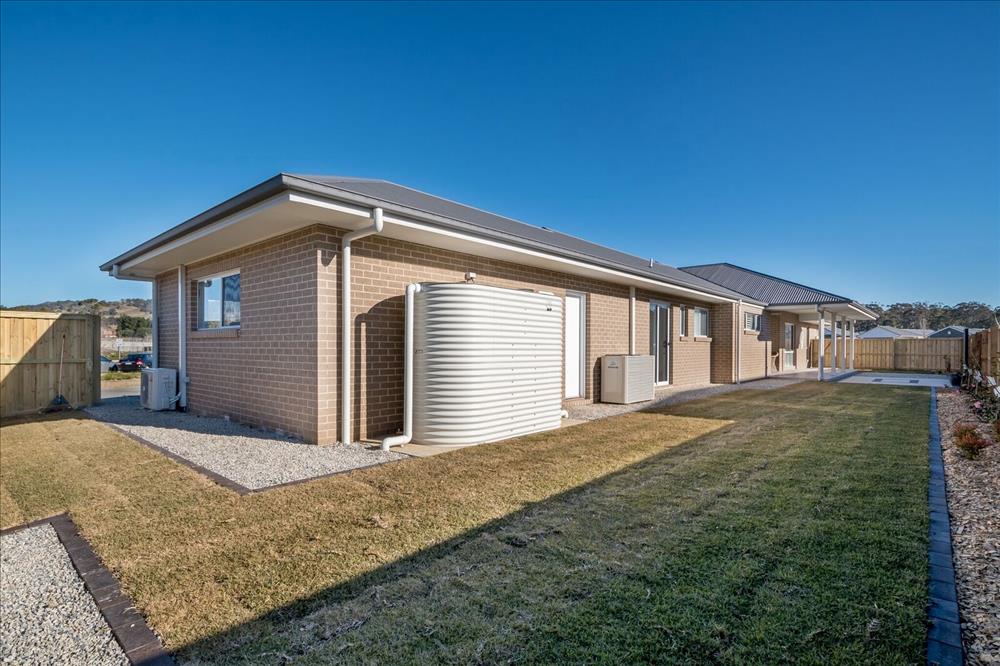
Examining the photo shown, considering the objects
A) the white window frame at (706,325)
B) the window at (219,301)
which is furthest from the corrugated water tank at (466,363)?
the white window frame at (706,325)

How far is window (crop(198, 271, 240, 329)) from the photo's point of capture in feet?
26.6

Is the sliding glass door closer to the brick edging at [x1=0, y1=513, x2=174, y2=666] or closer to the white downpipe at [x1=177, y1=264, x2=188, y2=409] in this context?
the white downpipe at [x1=177, y1=264, x2=188, y2=409]

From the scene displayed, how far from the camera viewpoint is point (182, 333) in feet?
30.6

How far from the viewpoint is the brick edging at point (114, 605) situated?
204 cm

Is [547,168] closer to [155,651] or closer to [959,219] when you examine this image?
[959,219]

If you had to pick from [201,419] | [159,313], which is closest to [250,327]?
[201,419]

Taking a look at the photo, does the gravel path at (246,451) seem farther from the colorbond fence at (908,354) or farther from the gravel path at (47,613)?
the colorbond fence at (908,354)

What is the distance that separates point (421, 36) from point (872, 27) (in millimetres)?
8855

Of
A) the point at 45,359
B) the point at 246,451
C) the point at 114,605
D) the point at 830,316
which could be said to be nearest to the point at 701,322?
the point at 830,316

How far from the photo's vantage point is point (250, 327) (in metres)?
7.46

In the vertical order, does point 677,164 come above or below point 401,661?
above

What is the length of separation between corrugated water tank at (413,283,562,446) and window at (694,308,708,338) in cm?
1074

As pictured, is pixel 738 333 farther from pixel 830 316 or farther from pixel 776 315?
pixel 830 316

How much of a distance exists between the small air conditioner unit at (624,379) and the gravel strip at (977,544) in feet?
17.4
